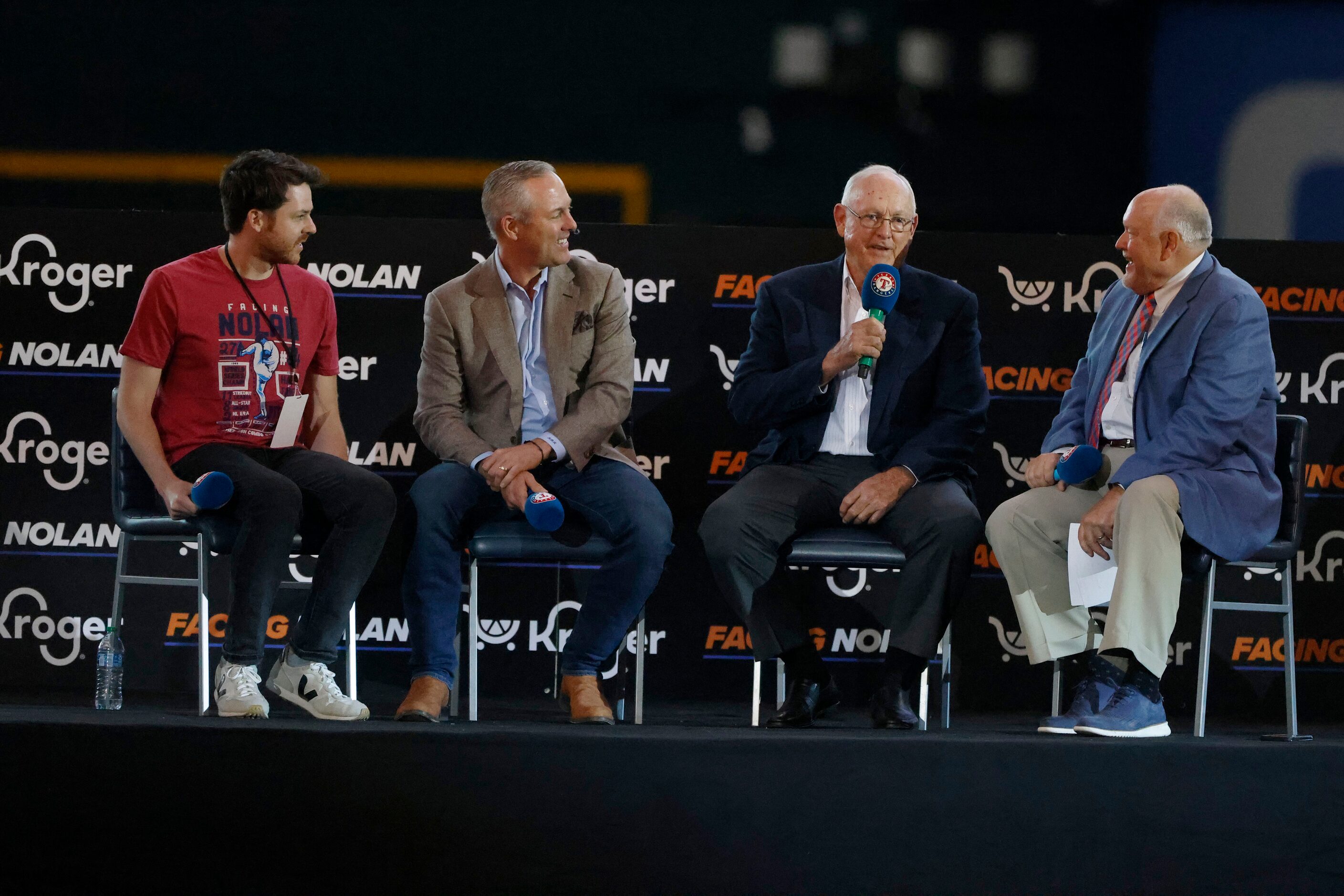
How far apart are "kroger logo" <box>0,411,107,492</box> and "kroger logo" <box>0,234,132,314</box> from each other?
1.14ft

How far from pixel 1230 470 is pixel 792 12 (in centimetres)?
270

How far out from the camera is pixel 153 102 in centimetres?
460

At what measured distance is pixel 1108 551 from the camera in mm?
2754

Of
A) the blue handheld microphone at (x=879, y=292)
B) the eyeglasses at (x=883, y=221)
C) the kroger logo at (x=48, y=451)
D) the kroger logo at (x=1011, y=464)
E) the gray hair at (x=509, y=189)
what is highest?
the gray hair at (x=509, y=189)

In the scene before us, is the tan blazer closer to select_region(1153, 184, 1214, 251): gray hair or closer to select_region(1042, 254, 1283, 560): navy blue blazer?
select_region(1042, 254, 1283, 560): navy blue blazer

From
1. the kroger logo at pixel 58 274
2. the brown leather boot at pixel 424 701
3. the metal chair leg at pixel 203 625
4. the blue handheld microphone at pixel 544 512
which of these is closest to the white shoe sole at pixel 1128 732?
the blue handheld microphone at pixel 544 512

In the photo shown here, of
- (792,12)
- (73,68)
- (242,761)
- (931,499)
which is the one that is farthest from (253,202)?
(792,12)

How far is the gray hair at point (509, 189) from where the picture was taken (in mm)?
3180

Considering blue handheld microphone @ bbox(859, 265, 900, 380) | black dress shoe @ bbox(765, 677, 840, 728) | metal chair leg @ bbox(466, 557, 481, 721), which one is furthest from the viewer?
metal chair leg @ bbox(466, 557, 481, 721)

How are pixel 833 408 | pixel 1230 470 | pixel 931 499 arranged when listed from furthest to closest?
pixel 833 408 < pixel 931 499 < pixel 1230 470

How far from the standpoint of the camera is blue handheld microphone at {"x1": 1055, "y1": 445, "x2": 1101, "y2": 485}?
9.45 feet

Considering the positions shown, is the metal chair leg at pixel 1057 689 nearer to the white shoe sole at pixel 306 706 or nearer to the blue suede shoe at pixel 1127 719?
the blue suede shoe at pixel 1127 719

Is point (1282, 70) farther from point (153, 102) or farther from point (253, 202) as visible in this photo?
point (153, 102)

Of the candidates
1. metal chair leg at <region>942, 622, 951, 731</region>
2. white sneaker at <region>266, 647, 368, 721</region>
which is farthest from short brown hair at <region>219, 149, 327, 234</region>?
metal chair leg at <region>942, 622, 951, 731</region>
